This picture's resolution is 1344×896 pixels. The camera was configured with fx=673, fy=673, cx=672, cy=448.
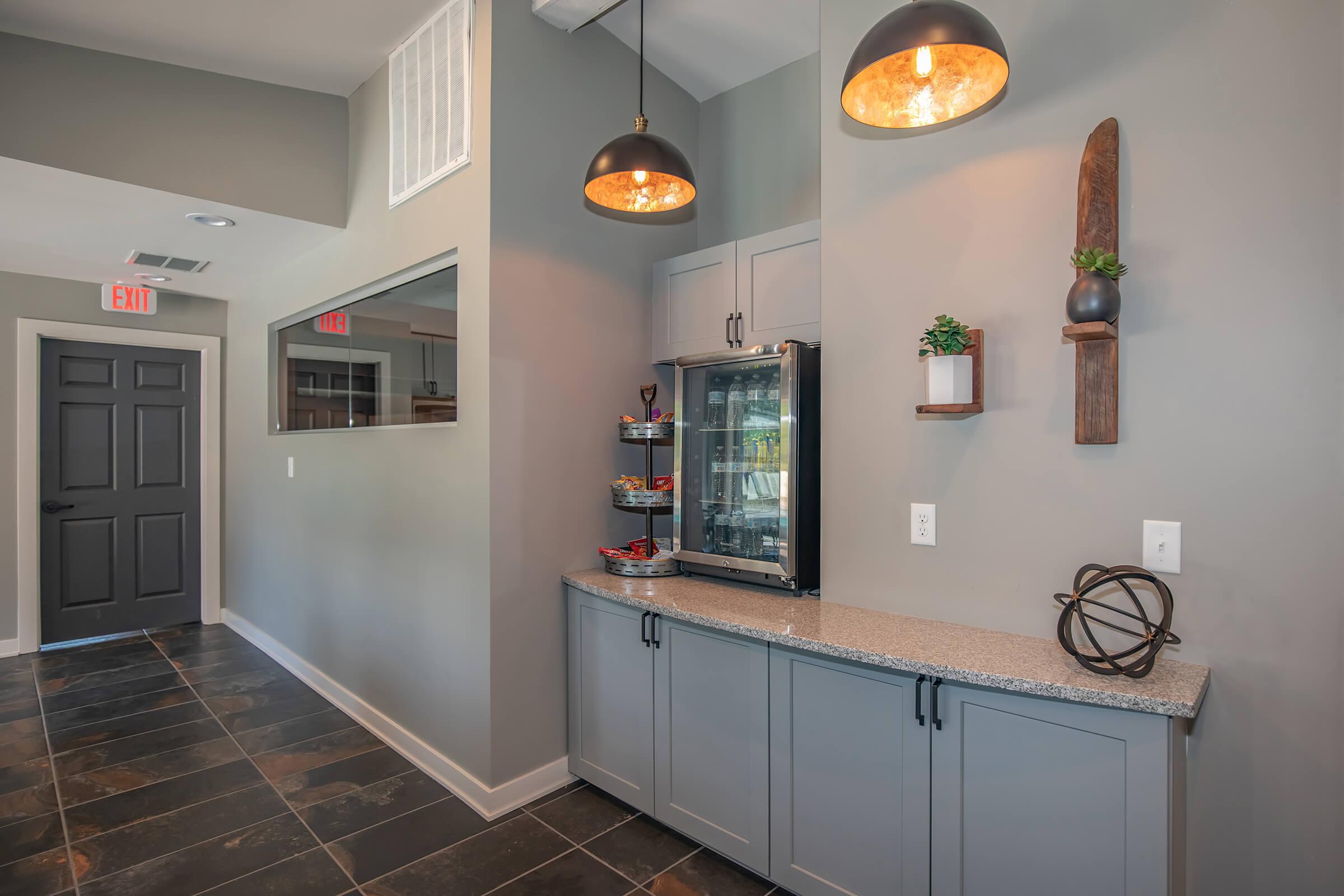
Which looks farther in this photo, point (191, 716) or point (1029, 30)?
point (191, 716)

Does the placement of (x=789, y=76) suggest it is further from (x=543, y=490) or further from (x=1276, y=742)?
(x=1276, y=742)

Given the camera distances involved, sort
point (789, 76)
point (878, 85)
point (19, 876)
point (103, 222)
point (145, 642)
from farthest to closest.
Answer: point (145, 642) → point (103, 222) → point (789, 76) → point (19, 876) → point (878, 85)

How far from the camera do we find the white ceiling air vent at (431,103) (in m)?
2.58

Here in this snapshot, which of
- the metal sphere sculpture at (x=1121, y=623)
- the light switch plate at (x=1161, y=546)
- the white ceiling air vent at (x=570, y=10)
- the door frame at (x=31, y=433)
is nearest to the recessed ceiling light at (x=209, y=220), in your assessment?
the white ceiling air vent at (x=570, y=10)

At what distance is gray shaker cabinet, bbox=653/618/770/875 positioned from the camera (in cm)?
205

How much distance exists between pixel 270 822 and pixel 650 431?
6.51 ft

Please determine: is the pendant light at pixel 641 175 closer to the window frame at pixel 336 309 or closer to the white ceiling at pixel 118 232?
the window frame at pixel 336 309

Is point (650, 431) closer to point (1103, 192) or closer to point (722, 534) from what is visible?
point (722, 534)

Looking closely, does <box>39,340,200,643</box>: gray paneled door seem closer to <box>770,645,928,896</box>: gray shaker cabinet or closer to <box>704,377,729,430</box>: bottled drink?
<box>704,377,729,430</box>: bottled drink

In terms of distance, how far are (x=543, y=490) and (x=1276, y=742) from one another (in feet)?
7.32

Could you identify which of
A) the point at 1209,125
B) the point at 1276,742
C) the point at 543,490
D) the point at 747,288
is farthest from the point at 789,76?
the point at 1276,742

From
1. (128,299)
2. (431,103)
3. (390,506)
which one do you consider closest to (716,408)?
(390,506)

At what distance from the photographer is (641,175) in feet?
7.63

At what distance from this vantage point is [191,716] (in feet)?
11.0
